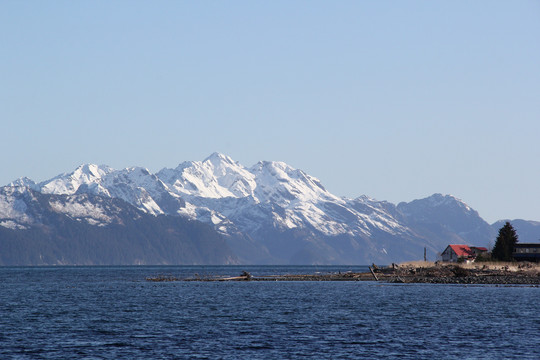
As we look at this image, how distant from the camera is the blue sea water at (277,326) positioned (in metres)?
65.1

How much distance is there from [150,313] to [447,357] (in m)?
47.2

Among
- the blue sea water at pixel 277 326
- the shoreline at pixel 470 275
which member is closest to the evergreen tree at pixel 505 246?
the shoreline at pixel 470 275

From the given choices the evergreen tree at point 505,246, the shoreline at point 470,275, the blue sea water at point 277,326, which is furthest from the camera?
the evergreen tree at point 505,246

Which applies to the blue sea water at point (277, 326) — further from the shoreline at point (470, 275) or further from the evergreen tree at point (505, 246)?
the evergreen tree at point (505, 246)

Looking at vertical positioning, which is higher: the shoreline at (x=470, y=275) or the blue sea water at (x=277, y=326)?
the shoreline at (x=470, y=275)

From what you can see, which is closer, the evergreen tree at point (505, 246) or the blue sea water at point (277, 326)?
the blue sea water at point (277, 326)

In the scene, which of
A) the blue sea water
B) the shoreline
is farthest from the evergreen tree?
the blue sea water

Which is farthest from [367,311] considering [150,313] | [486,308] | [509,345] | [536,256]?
[536,256]

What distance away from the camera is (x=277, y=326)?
275 feet

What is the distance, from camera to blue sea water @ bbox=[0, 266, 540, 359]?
2562 inches

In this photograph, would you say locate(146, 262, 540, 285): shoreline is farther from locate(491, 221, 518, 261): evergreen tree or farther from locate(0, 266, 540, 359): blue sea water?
locate(0, 266, 540, 359): blue sea water

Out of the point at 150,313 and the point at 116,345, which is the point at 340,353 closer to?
the point at 116,345

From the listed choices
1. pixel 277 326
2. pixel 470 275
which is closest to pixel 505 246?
pixel 470 275

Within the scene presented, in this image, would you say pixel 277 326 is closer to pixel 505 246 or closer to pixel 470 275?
pixel 470 275
